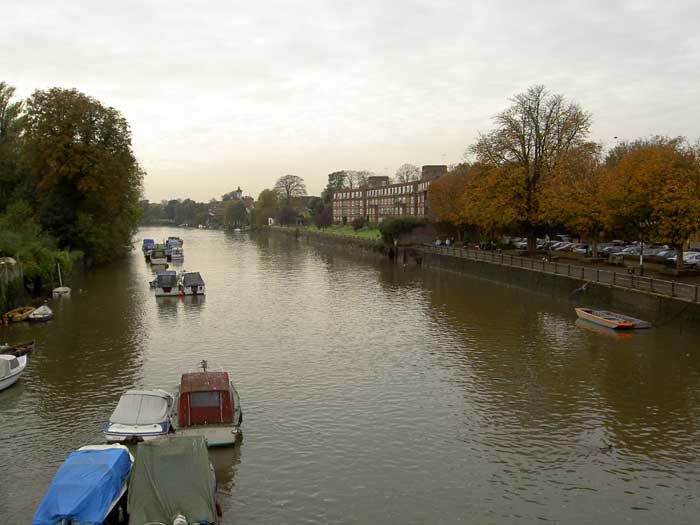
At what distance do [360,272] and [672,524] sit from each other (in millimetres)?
57108

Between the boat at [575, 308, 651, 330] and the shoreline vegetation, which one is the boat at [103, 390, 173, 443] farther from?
the shoreline vegetation

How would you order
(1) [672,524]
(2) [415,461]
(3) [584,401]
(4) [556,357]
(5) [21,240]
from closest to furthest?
1. (1) [672,524]
2. (2) [415,461]
3. (3) [584,401]
4. (4) [556,357]
5. (5) [21,240]

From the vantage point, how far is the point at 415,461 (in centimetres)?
1816

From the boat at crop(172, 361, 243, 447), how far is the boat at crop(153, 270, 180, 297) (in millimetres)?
30466

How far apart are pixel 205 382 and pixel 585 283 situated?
31.3m

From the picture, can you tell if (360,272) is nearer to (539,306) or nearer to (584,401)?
(539,306)

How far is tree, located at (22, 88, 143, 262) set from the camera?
61.9 meters

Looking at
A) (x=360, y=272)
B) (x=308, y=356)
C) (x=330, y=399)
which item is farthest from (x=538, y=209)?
A: (x=330, y=399)

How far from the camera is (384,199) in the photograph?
6171 inches

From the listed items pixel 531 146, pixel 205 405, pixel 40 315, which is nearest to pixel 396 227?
pixel 531 146

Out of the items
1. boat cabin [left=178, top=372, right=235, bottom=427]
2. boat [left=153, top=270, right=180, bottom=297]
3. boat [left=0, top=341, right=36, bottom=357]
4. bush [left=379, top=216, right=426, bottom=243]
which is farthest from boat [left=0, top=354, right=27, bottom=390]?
bush [left=379, top=216, right=426, bottom=243]

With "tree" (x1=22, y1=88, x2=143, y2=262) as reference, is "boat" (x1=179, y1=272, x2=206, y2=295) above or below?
below

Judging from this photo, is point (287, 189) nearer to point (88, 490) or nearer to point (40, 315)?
point (40, 315)

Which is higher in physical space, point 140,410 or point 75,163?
point 75,163
